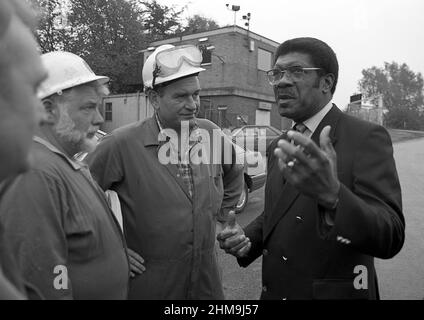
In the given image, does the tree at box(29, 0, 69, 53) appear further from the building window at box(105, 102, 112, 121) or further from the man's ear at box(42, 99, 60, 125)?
the man's ear at box(42, 99, 60, 125)

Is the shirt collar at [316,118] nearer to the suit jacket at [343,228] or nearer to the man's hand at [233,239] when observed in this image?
the suit jacket at [343,228]

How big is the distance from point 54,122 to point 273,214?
1292 millimetres

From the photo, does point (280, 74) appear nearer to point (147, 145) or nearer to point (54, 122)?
point (147, 145)

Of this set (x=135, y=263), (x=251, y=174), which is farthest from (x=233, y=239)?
(x=251, y=174)

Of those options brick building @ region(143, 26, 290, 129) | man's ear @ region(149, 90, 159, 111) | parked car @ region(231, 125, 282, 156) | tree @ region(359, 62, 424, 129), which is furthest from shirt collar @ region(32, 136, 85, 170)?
tree @ region(359, 62, 424, 129)

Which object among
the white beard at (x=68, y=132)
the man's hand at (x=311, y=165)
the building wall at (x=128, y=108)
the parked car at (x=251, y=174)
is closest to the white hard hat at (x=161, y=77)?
the white beard at (x=68, y=132)

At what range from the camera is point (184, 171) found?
8.82 feet

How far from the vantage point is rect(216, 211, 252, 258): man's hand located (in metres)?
2.36

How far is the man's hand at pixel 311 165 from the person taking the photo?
139cm

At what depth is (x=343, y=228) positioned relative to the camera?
5.11ft

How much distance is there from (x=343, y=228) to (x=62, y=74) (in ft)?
5.18
